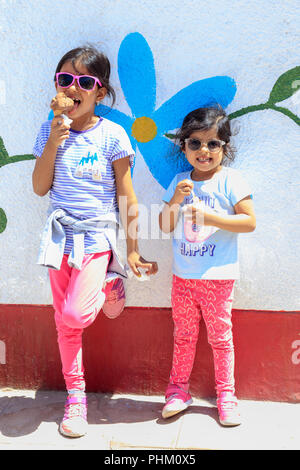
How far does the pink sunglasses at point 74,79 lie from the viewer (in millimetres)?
2389

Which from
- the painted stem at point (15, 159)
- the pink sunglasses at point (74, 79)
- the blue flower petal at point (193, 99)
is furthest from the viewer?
the painted stem at point (15, 159)

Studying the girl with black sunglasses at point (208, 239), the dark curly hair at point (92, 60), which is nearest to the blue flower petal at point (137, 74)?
the dark curly hair at point (92, 60)

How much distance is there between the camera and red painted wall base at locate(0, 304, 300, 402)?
273cm

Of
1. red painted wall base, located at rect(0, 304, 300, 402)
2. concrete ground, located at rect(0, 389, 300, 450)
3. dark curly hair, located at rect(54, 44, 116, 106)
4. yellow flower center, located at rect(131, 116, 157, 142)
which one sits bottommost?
concrete ground, located at rect(0, 389, 300, 450)

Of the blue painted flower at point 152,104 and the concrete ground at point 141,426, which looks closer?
the concrete ground at point 141,426

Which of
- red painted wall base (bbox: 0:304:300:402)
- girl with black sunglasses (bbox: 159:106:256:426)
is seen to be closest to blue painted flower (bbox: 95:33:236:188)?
girl with black sunglasses (bbox: 159:106:256:426)

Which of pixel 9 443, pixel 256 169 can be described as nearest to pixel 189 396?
pixel 9 443

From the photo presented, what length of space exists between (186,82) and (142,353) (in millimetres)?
1406

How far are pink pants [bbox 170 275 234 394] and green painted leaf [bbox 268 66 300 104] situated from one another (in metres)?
0.92

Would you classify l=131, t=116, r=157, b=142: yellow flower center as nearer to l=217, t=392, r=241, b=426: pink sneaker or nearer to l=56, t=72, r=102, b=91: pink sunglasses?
l=56, t=72, r=102, b=91: pink sunglasses

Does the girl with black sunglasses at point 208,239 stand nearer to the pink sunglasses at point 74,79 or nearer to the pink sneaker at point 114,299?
the pink sneaker at point 114,299

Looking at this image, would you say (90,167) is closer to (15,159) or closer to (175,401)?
(15,159)

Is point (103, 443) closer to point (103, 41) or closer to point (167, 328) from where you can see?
point (167, 328)

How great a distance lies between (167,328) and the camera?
280cm
